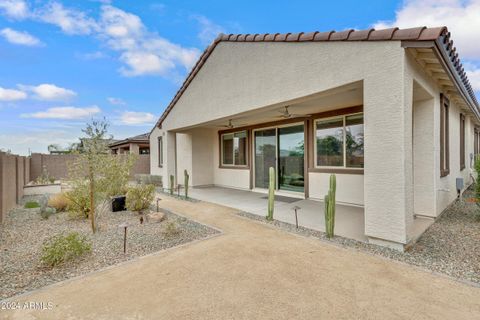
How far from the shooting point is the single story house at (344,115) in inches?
150

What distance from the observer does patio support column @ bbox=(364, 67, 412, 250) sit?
3705 millimetres

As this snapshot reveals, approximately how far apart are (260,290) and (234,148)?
28.3 ft

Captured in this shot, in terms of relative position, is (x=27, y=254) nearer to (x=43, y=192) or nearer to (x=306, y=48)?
(x=306, y=48)

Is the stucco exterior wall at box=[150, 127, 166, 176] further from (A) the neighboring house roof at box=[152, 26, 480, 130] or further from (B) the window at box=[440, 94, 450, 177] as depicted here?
(B) the window at box=[440, 94, 450, 177]

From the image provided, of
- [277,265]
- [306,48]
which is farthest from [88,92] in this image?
[277,265]

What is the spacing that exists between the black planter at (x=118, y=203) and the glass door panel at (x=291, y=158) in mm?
5549

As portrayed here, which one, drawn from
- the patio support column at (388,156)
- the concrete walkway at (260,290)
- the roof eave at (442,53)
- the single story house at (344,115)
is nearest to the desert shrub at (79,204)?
the concrete walkway at (260,290)

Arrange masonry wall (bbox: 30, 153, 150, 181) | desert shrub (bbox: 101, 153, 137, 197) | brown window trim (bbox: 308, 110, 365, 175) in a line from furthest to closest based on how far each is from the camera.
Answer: masonry wall (bbox: 30, 153, 150, 181), brown window trim (bbox: 308, 110, 365, 175), desert shrub (bbox: 101, 153, 137, 197)

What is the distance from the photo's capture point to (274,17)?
950cm

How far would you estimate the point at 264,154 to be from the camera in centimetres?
975

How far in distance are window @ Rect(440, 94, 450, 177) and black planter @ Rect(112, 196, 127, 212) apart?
8.88m

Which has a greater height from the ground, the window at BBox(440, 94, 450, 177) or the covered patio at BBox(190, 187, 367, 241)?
the window at BBox(440, 94, 450, 177)

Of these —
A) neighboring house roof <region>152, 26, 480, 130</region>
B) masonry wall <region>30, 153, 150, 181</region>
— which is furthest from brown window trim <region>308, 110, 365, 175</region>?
masonry wall <region>30, 153, 150, 181</region>

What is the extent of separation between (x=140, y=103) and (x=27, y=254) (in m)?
15.6
